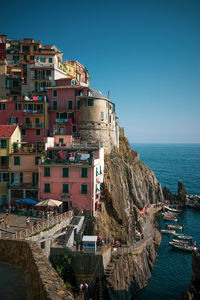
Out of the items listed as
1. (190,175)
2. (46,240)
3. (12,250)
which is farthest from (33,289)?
(190,175)

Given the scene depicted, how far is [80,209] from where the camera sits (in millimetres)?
37750

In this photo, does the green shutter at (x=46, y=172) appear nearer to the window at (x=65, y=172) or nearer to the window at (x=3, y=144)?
the window at (x=65, y=172)

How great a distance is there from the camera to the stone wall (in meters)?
8.03

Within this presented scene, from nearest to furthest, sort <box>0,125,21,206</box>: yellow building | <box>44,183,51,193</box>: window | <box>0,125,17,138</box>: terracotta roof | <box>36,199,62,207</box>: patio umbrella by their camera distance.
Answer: <box>36,199,62,207</box>: patio umbrella
<box>44,183,51,193</box>: window
<box>0,125,21,206</box>: yellow building
<box>0,125,17,138</box>: terracotta roof

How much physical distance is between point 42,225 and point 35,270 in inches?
816

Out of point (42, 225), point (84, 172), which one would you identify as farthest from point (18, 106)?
point (42, 225)

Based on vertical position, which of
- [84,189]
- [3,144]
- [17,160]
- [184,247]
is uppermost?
[3,144]

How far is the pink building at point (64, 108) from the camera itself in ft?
173

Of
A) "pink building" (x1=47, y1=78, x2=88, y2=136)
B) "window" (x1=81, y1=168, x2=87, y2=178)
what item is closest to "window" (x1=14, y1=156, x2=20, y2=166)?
"window" (x1=81, y1=168, x2=87, y2=178)

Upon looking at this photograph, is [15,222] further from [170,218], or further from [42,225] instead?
[170,218]

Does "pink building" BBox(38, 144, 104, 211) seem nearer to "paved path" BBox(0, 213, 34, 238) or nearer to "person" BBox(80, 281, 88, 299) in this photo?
"paved path" BBox(0, 213, 34, 238)

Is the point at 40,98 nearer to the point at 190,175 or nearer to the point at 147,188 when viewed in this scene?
the point at 147,188

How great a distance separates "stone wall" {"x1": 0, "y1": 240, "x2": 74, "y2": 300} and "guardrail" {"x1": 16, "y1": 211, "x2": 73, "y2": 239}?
10.8 metres

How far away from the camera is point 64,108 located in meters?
53.1
